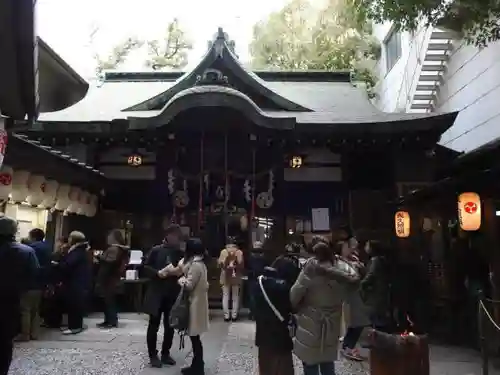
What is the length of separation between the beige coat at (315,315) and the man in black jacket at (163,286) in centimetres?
230

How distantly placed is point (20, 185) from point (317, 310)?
6.81 meters

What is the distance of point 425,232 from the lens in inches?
483

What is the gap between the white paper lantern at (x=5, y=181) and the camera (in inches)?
326

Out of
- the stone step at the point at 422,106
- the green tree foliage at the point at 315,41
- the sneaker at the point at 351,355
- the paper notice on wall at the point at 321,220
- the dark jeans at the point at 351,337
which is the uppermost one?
the green tree foliage at the point at 315,41

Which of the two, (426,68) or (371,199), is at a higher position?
(426,68)

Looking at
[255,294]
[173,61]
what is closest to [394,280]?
[255,294]

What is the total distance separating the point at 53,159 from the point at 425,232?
9134mm

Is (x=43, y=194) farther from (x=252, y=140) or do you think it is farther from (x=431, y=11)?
(x=431, y=11)

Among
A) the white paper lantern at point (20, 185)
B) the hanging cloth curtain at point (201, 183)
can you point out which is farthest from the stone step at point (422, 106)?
the white paper lantern at point (20, 185)

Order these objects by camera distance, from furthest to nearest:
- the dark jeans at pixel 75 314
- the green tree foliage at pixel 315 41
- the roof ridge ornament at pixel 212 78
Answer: the green tree foliage at pixel 315 41, the roof ridge ornament at pixel 212 78, the dark jeans at pixel 75 314

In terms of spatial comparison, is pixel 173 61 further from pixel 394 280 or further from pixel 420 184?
pixel 394 280

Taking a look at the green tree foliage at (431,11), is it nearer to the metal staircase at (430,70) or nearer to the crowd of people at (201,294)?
the crowd of people at (201,294)

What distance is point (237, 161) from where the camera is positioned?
13570 millimetres

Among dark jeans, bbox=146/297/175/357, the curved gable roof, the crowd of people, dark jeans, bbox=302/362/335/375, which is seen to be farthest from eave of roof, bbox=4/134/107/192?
dark jeans, bbox=302/362/335/375
